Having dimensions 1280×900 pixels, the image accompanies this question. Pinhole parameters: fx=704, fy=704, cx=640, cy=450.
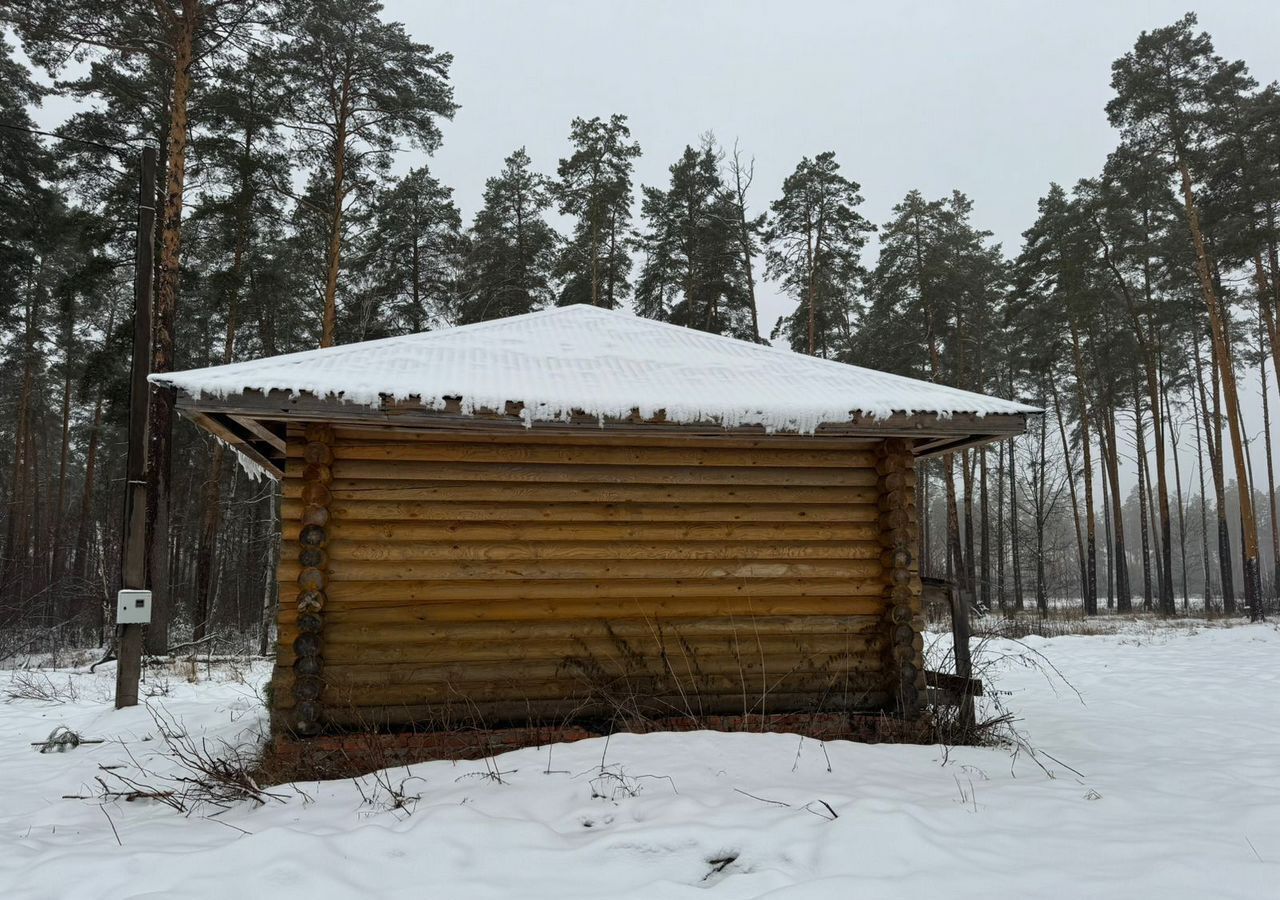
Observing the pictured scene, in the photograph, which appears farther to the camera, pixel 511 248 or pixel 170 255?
pixel 511 248

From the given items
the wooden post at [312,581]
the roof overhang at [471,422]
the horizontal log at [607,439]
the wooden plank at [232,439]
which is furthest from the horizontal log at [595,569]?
the wooden plank at [232,439]

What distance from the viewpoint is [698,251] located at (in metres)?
22.6

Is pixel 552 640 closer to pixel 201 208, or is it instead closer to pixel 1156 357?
pixel 201 208

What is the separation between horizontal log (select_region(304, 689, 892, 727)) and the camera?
527 centimetres

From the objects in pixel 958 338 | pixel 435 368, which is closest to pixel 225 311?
pixel 435 368

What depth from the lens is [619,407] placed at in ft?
16.8

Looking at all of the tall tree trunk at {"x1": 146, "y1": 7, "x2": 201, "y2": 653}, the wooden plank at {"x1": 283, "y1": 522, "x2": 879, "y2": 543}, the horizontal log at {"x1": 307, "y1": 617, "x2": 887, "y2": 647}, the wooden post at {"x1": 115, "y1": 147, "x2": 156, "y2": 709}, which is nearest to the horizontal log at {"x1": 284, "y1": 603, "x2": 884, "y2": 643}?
the horizontal log at {"x1": 307, "y1": 617, "x2": 887, "y2": 647}

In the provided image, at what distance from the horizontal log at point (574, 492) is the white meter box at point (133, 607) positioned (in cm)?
312

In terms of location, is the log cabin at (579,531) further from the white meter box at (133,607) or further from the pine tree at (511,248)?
the pine tree at (511,248)

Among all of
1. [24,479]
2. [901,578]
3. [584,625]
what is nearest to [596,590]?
[584,625]

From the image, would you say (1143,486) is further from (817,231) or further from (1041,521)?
(817,231)

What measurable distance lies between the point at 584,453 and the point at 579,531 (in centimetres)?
64

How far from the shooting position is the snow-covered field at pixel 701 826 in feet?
10.6

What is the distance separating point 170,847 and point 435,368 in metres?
3.43
